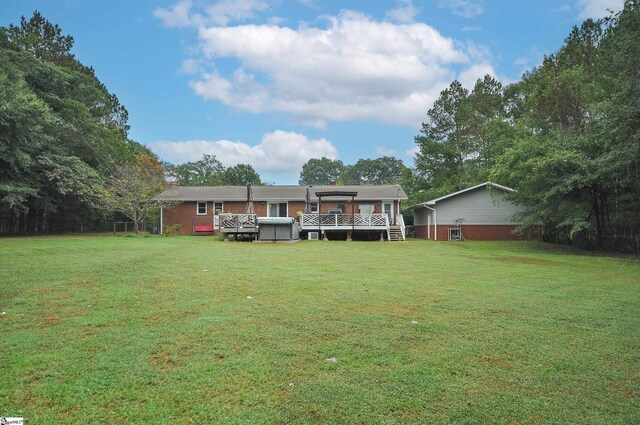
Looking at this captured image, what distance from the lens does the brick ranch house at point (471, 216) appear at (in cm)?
2820

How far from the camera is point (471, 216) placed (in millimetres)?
28531

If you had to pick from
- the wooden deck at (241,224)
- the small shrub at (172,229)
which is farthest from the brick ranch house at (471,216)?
the small shrub at (172,229)

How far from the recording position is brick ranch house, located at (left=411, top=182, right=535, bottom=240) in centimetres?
2820

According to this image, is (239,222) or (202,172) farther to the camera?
(202,172)

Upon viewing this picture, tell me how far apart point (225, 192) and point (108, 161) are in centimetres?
967

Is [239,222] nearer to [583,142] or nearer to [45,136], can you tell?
[45,136]

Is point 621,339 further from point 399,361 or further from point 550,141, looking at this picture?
point 550,141

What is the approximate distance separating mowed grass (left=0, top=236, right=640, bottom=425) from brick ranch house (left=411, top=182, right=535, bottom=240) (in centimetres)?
2146

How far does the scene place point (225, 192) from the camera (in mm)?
31750

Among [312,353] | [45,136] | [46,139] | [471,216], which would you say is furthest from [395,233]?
[46,139]

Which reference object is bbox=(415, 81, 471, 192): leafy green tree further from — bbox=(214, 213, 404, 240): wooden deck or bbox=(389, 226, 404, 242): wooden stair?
bbox=(214, 213, 404, 240): wooden deck

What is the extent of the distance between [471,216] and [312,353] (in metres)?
27.2

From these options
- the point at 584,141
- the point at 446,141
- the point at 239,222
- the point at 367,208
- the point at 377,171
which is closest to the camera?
the point at 584,141

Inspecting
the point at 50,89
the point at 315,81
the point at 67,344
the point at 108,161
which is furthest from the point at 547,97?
the point at 50,89
